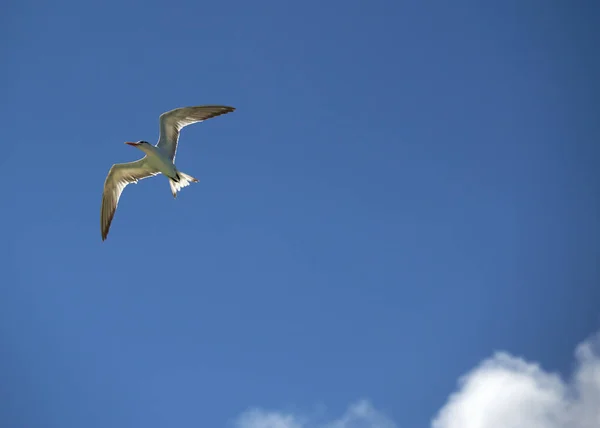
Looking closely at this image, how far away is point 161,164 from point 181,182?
0.89 metres

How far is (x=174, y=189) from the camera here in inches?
816

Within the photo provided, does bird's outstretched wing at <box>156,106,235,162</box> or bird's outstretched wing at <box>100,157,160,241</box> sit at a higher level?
bird's outstretched wing at <box>156,106,235,162</box>

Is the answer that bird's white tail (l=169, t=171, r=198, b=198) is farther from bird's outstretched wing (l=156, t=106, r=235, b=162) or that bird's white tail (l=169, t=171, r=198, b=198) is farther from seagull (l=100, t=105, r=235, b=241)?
bird's outstretched wing (l=156, t=106, r=235, b=162)

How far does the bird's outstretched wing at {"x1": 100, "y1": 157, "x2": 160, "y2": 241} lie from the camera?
2114cm

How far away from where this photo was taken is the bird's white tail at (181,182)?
20.6m

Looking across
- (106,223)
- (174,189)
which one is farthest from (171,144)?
(106,223)

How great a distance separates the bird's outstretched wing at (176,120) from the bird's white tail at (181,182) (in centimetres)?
65

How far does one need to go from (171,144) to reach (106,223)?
12.0 ft

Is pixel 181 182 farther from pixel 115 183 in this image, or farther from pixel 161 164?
pixel 115 183

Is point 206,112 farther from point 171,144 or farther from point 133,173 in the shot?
point 133,173

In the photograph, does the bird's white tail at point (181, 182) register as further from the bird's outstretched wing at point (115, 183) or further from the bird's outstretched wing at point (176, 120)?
the bird's outstretched wing at point (115, 183)

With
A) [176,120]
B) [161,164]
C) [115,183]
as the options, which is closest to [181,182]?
[161,164]

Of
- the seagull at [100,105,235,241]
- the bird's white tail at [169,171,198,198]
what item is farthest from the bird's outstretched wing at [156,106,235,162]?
the bird's white tail at [169,171,198,198]

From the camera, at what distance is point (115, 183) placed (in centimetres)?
2150
